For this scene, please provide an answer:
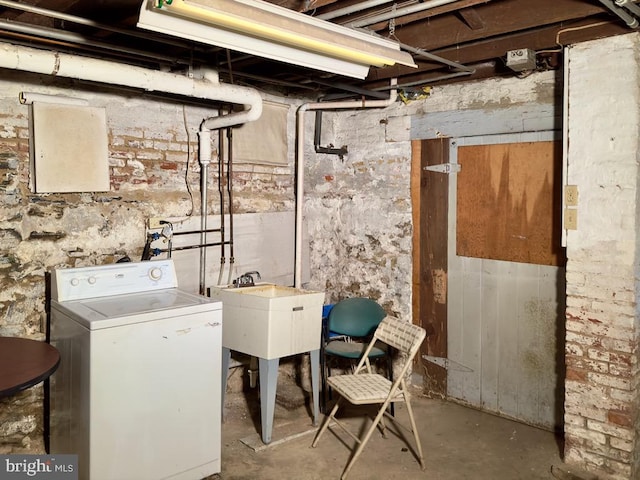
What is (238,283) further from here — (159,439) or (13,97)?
(13,97)

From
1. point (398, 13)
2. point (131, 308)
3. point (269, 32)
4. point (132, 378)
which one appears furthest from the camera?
point (131, 308)

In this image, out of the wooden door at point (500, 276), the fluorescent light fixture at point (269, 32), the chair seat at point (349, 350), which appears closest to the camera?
the fluorescent light fixture at point (269, 32)

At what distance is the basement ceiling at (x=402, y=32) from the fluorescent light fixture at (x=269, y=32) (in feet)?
0.69

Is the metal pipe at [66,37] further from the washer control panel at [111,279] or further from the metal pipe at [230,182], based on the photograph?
the washer control panel at [111,279]

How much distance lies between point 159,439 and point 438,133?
2.85 m

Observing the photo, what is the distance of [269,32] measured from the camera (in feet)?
7.41

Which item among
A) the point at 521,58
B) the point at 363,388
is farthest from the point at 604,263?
the point at 363,388

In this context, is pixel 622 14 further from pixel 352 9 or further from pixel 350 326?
pixel 350 326

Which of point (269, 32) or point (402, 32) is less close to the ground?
point (402, 32)

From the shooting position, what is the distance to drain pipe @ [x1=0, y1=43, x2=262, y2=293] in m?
2.68

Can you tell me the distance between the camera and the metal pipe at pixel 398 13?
2572mm

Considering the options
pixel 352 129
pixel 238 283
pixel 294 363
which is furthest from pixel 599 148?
pixel 294 363

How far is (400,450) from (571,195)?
1.88 metres
